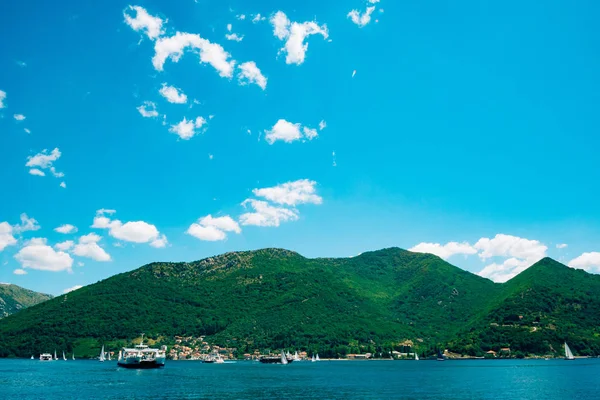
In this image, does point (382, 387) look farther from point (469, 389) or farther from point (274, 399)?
point (274, 399)

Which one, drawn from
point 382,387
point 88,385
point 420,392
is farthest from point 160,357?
point 420,392

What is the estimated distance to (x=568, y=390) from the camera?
336ft

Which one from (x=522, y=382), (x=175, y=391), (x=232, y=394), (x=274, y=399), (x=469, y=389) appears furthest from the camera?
(x=522, y=382)

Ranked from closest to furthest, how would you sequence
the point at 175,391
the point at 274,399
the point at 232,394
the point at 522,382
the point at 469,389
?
the point at 274,399 < the point at 232,394 < the point at 175,391 < the point at 469,389 < the point at 522,382

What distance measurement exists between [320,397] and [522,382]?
6654 centimetres

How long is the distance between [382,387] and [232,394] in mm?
35060

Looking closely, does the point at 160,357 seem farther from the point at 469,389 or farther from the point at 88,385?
the point at 469,389

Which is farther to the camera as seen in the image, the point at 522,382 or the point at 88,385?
the point at 522,382

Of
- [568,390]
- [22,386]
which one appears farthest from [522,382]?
[22,386]

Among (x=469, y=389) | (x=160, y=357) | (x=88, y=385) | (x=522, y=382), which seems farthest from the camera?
(x=160, y=357)

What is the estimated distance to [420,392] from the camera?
96.9 metres

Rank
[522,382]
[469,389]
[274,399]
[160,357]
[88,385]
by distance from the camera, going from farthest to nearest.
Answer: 1. [160,357]
2. [522,382]
3. [88,385]
4. [469,389]
5. [274,399]

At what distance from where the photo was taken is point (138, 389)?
104 metres

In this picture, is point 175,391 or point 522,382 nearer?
point 175,391
